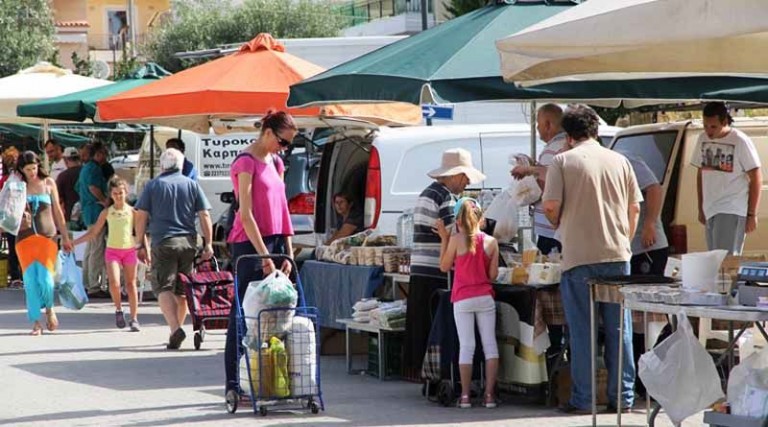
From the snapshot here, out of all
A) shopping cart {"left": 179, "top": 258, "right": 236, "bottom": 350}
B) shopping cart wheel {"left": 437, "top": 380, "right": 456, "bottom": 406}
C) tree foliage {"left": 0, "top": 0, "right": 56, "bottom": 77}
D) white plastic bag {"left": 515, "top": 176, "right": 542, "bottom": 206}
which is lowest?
shopping cart wheel {"left": 437, "top": 380, "right": 456, "bottom": 406}

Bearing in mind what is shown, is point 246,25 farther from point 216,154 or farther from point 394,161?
point 394,161

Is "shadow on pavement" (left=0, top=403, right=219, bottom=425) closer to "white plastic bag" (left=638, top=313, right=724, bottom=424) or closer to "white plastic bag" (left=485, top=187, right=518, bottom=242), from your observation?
"white plastic bag" (left=485, top=187, right=518, bottom=242)

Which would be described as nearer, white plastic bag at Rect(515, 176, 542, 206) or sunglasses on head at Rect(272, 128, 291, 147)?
sunglasses on head at Rect(272, 128, 291, 147)

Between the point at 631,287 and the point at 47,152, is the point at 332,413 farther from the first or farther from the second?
the point at 47,152

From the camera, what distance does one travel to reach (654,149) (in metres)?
12.9

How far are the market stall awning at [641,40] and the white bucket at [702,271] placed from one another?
1.14m

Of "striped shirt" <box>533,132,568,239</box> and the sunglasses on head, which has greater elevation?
the sunglasses on head

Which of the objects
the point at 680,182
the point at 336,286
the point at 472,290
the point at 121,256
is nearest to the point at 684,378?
the point at 472,290

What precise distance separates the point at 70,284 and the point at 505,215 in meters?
6.71

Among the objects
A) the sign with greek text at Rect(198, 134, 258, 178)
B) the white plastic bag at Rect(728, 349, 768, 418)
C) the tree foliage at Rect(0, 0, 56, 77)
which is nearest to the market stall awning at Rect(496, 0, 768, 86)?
the white plastic bag at Rect(728, 349, 768, 418)

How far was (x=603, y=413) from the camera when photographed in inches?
396

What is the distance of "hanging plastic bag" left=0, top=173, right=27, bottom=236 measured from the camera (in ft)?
50.3

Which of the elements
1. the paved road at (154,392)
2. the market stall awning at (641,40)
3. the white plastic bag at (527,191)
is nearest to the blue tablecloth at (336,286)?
the paved road at (154,392)

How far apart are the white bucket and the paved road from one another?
181 cm
